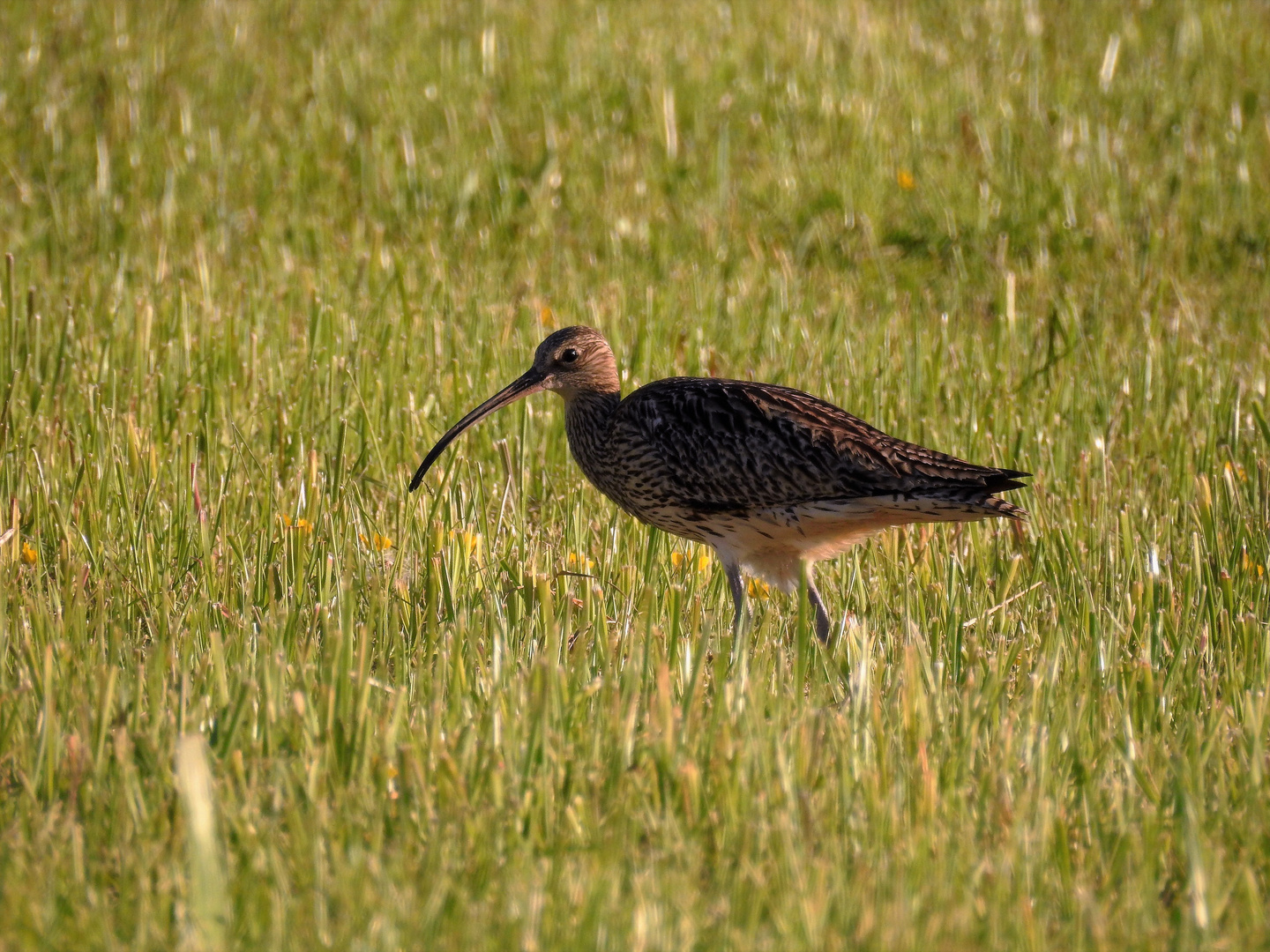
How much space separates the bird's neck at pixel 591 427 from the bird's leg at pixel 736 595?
0.65 metres

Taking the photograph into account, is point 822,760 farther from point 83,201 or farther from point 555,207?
point 83,201

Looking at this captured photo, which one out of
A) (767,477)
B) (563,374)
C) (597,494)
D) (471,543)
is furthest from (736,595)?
(597,494)

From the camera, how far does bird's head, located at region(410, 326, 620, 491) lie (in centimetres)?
583

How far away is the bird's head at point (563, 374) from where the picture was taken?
19.1ft

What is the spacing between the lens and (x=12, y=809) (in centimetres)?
321

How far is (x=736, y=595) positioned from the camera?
203 inches

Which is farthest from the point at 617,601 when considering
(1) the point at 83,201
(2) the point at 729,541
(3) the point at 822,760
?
(1) the point at 83,201

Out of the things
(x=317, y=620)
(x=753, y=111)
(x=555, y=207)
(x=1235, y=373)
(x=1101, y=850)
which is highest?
(x=753, y=111)

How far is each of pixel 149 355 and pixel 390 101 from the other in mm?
4472

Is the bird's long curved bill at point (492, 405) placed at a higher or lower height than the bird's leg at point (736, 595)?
higher

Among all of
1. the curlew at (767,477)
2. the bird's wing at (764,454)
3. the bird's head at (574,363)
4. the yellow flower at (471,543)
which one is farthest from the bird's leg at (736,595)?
the bird's head at (574,363)

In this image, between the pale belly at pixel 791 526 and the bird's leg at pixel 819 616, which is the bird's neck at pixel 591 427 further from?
the bird's leg at pixel 819 616

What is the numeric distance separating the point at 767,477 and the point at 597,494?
1388 mm

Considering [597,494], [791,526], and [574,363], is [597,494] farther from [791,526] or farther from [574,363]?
[791,526]
